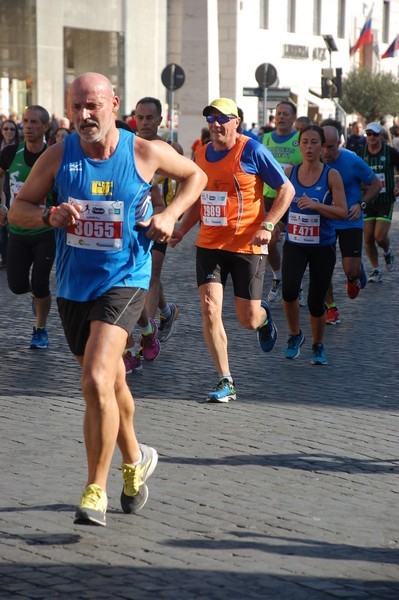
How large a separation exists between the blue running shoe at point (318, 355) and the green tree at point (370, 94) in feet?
146

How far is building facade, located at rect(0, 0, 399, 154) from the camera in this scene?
3684 centimetres

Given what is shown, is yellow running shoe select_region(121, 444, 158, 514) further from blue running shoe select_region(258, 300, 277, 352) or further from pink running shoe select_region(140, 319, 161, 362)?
pink running shoe select_region(140, 319, 161, 362)

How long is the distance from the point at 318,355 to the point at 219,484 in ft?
12.5

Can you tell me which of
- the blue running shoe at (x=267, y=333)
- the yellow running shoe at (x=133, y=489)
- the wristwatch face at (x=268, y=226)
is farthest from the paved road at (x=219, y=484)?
the wristwatch face at (x=268, y=226)

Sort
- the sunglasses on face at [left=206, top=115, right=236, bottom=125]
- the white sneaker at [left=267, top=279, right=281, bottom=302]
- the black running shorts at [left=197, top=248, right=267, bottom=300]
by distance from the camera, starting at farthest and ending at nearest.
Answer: the white sneaker at [left=267, top=279, right=281, bottom=302] < the black running shorts at [left=197, top=248, right=267, bottom=300] < the sunglasses on face at [left=206, top=115, right=236, bottom=125]

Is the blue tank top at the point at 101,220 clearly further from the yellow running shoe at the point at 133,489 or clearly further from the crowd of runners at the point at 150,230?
the yellow running shoe at the point at 133,489

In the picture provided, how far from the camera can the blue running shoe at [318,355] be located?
9.76m

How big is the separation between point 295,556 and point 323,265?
497 cm

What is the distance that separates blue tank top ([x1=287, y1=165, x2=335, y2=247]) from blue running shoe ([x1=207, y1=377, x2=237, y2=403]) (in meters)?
1.76

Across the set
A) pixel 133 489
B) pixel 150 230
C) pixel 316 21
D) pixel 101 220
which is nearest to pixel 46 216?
pixel 101 220

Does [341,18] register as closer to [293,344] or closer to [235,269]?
[293,344]

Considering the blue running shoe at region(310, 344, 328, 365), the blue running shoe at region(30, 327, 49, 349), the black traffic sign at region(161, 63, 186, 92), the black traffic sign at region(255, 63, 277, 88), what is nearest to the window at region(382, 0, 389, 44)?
the black traffic sign at region(255, 63, 277, 88)

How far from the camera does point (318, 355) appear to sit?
9.79 meters

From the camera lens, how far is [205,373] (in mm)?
9359
